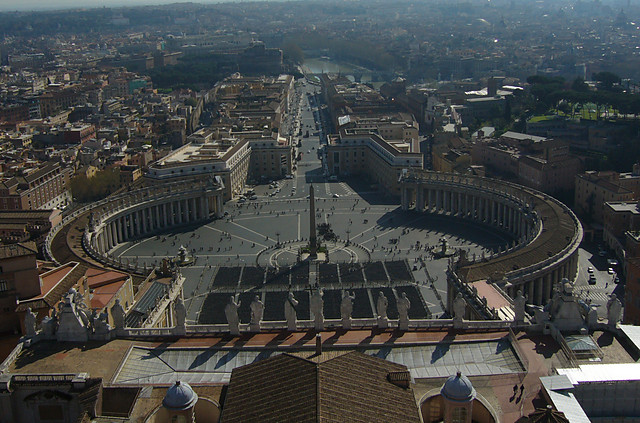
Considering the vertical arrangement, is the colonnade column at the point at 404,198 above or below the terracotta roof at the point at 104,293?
below

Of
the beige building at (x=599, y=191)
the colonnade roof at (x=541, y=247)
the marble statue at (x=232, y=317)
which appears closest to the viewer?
the marble statue at (x=232, y=317)

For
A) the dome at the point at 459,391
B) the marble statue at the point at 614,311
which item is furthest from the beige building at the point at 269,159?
the dome at the point at 459,391

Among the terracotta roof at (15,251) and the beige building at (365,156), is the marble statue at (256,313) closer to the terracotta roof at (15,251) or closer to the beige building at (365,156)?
the terracotta roof at (15,251)

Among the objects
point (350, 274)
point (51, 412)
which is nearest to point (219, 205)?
point (350, 274)

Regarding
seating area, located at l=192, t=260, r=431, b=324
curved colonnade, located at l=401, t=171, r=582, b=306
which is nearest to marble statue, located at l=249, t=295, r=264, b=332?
seating area, located at l=192, t=260, r=431, b=324

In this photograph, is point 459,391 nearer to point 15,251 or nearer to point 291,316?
point 291,316

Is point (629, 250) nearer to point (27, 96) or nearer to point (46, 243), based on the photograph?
point (46, 243)

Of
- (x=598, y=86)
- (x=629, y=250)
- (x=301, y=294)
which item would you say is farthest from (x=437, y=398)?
(x=598, y=86)
